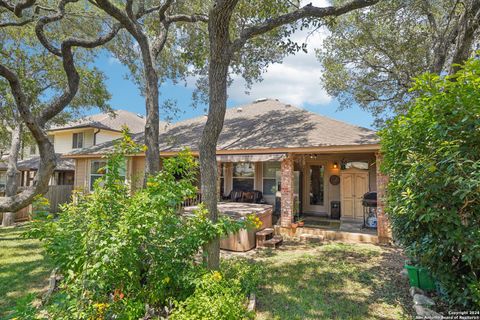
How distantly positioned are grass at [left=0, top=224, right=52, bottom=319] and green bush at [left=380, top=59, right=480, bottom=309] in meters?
6.59

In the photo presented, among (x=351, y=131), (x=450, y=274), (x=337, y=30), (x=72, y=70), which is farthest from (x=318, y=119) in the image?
(x=72, y=70)

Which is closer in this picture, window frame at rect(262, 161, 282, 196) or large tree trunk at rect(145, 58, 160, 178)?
large tree trunk at rect(145, 58, 160, 178)

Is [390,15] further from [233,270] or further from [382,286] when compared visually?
[233,270]

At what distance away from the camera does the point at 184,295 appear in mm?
3887

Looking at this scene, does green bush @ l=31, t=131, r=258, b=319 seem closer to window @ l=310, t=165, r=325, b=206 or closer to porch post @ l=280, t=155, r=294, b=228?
porch post @ l=280, t=155, r=294, b=228

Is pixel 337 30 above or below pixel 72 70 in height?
above

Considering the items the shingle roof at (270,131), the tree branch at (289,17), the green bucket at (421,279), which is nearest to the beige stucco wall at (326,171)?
the shingle roof at (270,131)

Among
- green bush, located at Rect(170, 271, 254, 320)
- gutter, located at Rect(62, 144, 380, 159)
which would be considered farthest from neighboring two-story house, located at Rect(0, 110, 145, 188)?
green bush, located at Rect(170, 271, 254, 320)

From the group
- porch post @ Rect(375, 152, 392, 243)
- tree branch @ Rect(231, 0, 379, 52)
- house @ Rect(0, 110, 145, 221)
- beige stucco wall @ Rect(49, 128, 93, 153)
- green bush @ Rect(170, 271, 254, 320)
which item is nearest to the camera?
green bush @ Rect(170, 271, 254, 320)

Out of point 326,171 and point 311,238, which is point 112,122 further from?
point 311,238

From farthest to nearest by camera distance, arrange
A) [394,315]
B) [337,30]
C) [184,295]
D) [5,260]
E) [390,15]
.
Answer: [337,30]
[390,15]
[5,260]
[394,315]
[184,295]

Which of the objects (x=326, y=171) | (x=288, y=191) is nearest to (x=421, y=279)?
(x=288, y=191)

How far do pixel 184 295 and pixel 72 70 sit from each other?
5.46 metres

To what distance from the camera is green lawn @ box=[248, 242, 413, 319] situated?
14.5 feet
